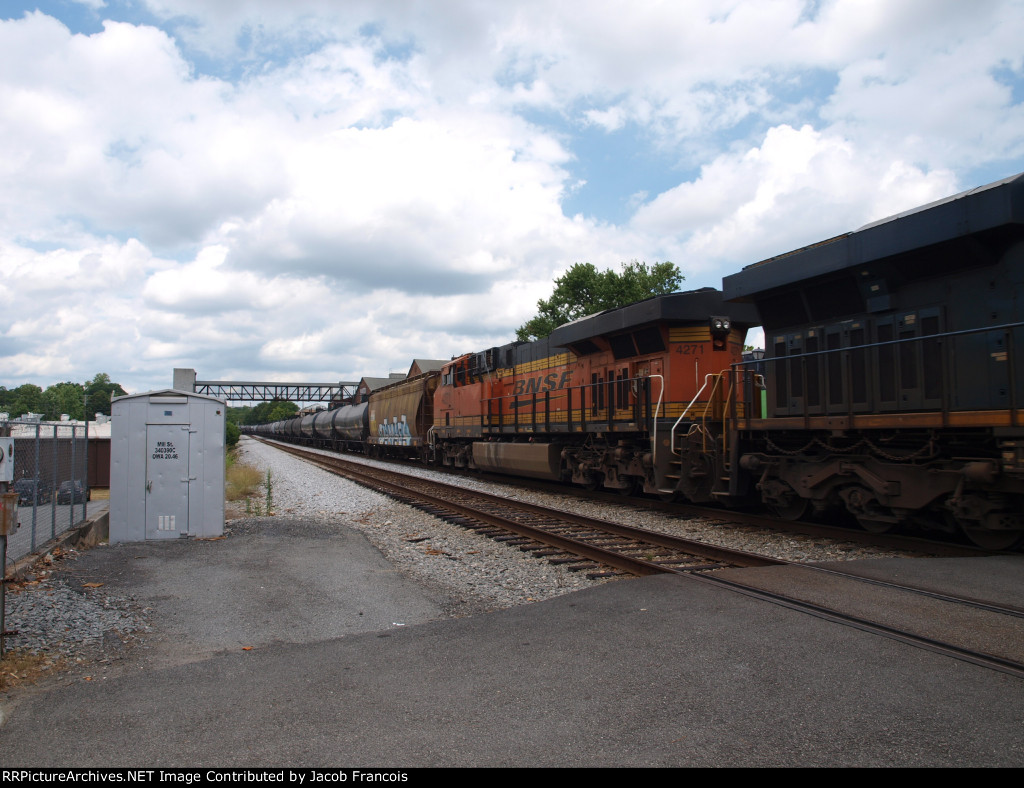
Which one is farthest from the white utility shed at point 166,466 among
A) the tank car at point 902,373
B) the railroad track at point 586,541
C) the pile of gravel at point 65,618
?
the tank car at point 902,373

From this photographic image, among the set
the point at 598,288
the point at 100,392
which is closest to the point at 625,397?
the point at 598,288

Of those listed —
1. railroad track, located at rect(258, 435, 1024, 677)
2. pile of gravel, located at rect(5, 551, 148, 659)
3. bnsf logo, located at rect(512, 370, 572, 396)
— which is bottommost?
pile of gravel, located at rect(5, 551, 148, 659)

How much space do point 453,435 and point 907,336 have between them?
50.4 ft

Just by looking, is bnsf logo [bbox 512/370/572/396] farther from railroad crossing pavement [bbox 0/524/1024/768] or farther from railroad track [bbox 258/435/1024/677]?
railroad crossing pavement [bbox 0/524/1024/768]

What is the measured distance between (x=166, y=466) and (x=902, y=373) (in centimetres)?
935

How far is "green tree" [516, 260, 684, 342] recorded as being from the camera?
5106cm

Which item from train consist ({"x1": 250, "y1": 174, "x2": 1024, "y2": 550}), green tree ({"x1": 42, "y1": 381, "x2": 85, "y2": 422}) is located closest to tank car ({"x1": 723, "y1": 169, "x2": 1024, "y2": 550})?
train consist ({"x1": 250, "y1": 174, "x2": 1024, "y2": 550})

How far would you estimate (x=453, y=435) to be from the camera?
852 inches

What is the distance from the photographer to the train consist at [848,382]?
6820mm

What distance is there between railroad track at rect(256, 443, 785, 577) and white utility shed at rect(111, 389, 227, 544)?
374cm

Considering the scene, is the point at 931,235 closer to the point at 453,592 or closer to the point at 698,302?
the point at 698,302

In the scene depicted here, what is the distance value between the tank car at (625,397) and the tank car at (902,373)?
153 centimetres

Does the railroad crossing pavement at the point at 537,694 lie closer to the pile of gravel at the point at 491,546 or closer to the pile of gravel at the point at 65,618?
the pile of gravel at the point at 65,618
